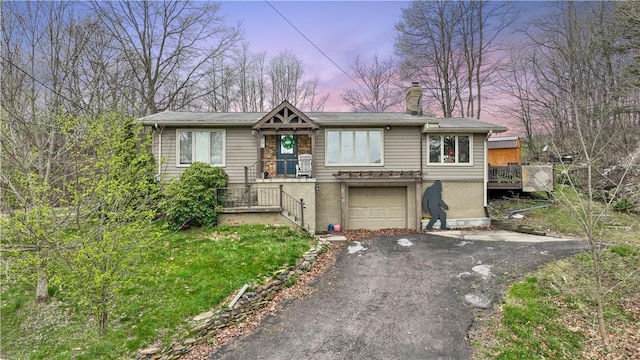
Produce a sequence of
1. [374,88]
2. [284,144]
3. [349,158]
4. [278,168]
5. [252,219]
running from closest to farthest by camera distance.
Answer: [252,219] < [349,158] < [284,144] < [278,168] < [374,88]

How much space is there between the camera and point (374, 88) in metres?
25.6

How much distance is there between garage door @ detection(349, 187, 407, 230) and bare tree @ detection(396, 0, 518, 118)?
13889mm

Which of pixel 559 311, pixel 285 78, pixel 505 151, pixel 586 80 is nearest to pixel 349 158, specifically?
pixel 559 311

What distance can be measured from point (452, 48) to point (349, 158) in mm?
17216

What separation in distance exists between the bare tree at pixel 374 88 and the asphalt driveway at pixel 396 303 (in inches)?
723

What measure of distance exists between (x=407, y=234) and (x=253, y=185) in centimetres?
657

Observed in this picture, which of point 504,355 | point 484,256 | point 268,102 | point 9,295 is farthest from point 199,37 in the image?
point 504,355

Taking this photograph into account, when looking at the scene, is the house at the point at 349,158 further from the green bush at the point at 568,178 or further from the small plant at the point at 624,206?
the green bush at the point at 568,178

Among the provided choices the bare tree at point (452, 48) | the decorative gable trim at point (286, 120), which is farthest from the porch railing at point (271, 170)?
the bare tree at point (452, 48)

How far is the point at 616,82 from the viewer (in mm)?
12016

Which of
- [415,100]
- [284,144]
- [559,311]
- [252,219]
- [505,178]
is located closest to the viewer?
[559,311]

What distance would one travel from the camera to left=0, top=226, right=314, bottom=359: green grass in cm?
452

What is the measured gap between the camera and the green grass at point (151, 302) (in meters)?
4.52

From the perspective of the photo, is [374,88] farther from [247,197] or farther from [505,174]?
[247,197]
